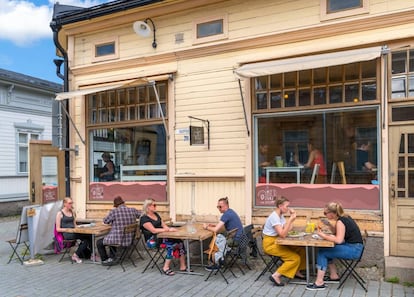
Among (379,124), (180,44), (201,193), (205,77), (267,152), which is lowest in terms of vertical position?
(201,193)

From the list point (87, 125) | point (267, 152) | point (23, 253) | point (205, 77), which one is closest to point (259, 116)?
point (267, 152)

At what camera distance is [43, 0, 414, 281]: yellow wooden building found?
590 cm

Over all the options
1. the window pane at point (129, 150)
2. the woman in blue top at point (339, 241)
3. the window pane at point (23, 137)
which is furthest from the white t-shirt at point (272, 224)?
the window pane at point (23, 137)

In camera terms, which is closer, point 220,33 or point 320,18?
point 320,18

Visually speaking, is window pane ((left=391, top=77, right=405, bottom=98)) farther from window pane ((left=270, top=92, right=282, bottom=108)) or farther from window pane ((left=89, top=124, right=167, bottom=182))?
window pane ((left=89, top=124, right=167, bottom=182))

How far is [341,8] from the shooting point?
6.23m

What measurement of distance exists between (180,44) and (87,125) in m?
2.82

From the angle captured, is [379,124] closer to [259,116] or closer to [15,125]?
[259,116]

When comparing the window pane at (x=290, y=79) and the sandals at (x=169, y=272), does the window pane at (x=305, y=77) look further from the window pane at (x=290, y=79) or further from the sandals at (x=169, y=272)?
the sandals at (x=169, y=272)

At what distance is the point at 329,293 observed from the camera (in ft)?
17.0

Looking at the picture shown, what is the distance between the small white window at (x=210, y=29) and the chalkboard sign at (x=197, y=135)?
5.49ft

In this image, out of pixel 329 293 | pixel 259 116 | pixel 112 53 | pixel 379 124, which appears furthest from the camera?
pixel 112 53

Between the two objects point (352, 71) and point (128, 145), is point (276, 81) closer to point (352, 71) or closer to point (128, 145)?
point (352, 71)

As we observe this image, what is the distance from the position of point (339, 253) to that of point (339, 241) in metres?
0.23
